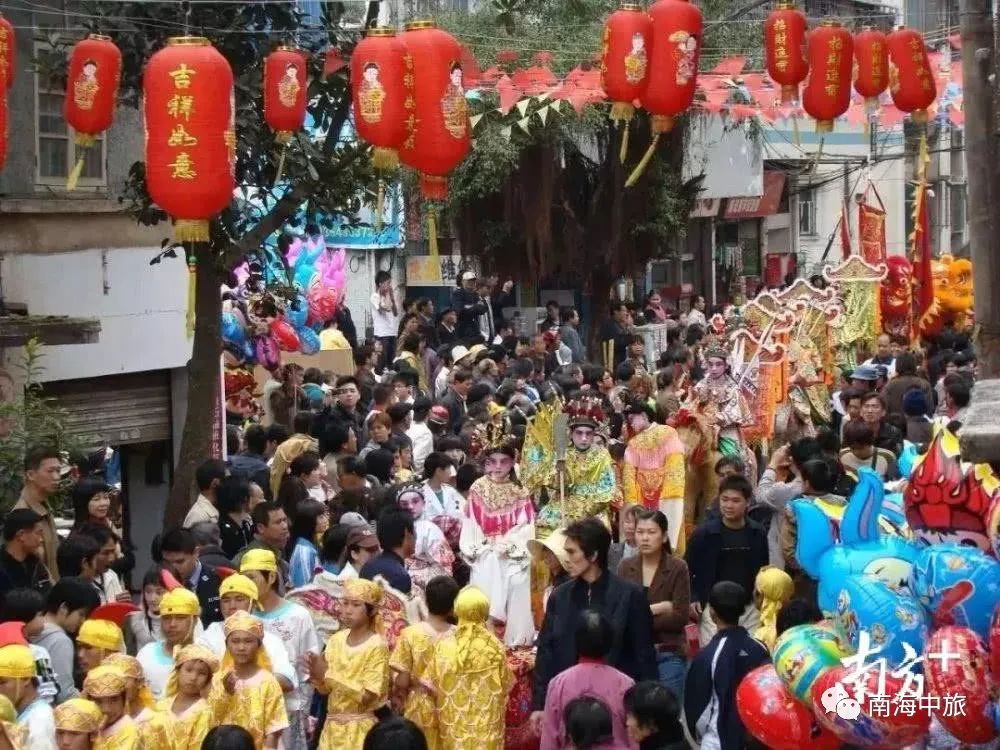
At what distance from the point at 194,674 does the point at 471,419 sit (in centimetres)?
670

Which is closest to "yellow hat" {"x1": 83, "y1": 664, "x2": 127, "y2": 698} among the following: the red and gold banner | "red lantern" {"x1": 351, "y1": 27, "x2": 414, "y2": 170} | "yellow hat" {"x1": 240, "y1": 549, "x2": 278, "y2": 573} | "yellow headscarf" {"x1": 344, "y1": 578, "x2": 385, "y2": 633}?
"yellow hat" {"x1": 240, "y1": 549, "x2": 278, "y2": 573}

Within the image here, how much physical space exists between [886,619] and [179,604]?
10.9 ft

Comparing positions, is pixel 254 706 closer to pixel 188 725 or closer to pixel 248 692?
pixel 248 692

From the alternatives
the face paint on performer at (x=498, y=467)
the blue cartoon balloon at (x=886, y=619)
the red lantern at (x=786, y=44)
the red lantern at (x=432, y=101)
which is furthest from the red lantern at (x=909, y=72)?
the blue cartoon balloon at (x=886, y=619)

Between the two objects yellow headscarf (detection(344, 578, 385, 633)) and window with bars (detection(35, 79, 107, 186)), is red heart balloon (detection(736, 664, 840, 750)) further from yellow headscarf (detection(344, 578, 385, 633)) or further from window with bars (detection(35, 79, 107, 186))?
window with bars (detection(35, 79, 107, 186))

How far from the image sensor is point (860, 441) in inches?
473

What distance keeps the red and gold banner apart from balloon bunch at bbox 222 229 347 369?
785 centimetres

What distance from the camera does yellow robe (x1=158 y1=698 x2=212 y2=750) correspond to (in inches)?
300

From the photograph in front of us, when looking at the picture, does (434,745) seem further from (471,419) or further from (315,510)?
(471,419)

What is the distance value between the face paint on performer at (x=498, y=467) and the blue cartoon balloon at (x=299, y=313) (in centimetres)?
598

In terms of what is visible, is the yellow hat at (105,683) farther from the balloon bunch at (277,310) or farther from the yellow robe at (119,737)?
the balloon bunch at (277,310)

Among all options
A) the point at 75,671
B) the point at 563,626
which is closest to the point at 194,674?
the point at 75,671

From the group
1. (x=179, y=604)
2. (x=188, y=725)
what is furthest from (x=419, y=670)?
(x=188, y=725)

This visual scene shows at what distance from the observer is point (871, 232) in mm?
24438
